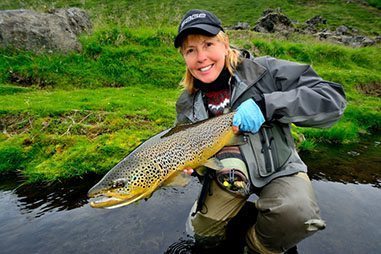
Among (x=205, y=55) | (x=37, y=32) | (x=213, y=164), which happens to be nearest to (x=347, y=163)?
(x=213, y=164)

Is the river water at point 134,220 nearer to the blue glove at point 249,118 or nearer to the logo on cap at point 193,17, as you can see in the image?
the blue glove at point 249,118

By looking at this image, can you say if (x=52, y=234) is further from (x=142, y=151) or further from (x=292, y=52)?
(x=292, y=52)

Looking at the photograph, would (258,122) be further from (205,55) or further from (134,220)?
(134,220)

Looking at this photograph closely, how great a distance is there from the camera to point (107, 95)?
898cm

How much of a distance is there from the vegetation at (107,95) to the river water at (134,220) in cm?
77

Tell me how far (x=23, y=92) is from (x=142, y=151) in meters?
7.35

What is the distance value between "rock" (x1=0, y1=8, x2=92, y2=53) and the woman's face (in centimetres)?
836

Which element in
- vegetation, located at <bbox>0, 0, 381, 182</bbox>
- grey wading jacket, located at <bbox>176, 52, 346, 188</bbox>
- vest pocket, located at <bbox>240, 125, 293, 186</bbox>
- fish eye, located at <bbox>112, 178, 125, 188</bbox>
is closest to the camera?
fish eye, located at <bbox>112, 178, 125, 188</bbox>

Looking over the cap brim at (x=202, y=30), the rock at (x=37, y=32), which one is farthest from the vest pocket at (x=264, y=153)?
the rock at (x=37, y=32)

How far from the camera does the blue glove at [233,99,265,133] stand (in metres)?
3.53

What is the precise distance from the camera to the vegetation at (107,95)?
628 cm

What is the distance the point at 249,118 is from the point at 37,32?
9.89 metres

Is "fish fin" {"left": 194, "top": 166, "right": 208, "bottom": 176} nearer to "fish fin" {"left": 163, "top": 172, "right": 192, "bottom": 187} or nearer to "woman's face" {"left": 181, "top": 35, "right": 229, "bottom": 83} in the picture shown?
"fish fin" {"left": 163, "top": 172, "right": 192, "bottom": 187}

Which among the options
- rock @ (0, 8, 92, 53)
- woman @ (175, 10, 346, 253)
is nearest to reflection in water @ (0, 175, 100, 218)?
woman @ (175, 10, 346, 253)
